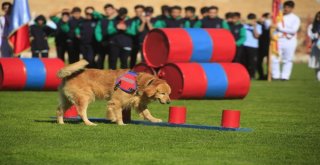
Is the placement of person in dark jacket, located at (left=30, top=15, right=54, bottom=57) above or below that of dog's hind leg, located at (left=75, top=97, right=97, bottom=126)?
below

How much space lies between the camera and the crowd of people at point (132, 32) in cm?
2841

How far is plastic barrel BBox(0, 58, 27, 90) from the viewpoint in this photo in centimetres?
2346

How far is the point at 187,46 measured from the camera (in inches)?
866

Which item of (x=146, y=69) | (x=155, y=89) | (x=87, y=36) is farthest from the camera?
(x=87, y=36)

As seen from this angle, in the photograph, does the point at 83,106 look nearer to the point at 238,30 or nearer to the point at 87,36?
the point at 87,36

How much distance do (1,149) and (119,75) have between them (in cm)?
354

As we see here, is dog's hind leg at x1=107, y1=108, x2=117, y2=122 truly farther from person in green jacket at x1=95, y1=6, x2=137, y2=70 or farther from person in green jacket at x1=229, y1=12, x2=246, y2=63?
person in green jacket at x1=229, y1=12, x2=246, y2=63

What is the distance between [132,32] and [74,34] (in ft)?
10.1

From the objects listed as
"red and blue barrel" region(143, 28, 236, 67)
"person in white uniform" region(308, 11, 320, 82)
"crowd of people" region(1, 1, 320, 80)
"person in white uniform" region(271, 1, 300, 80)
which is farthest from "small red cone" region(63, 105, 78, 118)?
"person in white uniform" region(308, 11, 320, 82)

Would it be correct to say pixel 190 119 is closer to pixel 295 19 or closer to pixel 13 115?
pixel 13 115

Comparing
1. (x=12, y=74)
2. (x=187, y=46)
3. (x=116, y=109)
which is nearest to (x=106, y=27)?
(x=12, y=74)

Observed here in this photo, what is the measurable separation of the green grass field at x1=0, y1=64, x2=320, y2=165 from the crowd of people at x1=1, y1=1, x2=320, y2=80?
8.61m

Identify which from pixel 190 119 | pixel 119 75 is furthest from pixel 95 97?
pixel 190 119

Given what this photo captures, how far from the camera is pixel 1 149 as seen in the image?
12.4 metres
